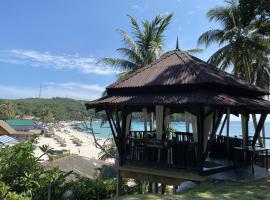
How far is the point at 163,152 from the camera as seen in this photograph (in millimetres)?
11172

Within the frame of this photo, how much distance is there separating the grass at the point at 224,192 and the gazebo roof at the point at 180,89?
2.33 metres

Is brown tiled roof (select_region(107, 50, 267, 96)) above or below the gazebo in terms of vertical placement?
above

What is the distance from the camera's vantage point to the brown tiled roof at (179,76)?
35.7ft

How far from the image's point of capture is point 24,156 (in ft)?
24.1

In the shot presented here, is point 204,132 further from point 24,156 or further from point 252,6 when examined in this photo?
point 252,6

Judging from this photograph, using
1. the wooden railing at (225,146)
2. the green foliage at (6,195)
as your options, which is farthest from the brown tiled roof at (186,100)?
the green foliage at (6,195)

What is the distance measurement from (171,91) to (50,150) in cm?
517

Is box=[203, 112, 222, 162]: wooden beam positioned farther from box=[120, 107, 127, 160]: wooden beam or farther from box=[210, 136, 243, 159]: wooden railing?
box=[120, 107, 127, 160]: wooden beam

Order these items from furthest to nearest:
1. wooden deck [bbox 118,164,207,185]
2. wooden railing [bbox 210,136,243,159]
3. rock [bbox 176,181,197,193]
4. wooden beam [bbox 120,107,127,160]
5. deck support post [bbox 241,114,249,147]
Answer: deck support post [bbox 241,114,249,147] < wooden railing [bbox 210,136,243,159] < wooden beam [bbox 120,107,127,160] < wooden deck [bbox 118,164,207,185] < rock [bbox 176,181,197,193]

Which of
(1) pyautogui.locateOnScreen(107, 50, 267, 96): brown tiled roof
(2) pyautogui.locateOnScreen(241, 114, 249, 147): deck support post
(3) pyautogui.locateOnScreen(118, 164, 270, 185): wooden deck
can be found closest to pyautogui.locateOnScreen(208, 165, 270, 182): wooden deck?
(3) pyautogui.locateOnScreen(118, 164, 270, 185): wooden deck

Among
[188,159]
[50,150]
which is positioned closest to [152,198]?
[50,150]

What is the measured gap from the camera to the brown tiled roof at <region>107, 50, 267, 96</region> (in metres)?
10.9

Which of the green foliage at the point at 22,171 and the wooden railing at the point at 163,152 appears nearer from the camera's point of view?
the green foliage at the point at 22,171

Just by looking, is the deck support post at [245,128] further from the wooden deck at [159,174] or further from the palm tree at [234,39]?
the palm tree at [234,39]
